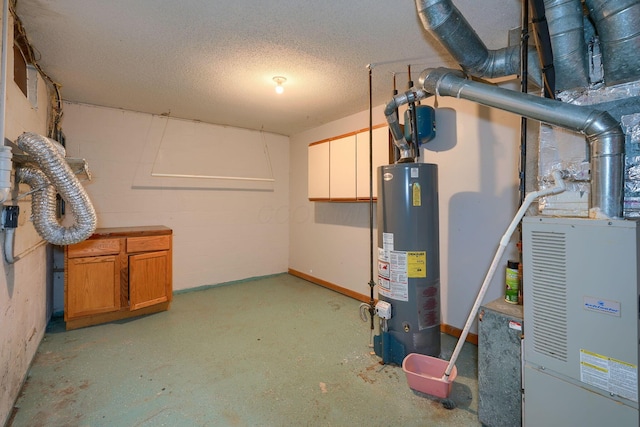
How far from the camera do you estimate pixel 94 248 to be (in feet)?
9.09

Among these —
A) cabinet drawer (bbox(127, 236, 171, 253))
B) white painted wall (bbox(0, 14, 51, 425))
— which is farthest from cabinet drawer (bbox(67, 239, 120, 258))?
white painted wall (bbox(0, 14, 51, 425))

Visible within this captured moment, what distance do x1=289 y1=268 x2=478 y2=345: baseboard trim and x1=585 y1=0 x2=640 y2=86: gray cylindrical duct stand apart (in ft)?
6.70

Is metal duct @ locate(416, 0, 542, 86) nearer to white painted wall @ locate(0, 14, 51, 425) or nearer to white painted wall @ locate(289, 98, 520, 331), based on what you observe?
white painted wall @ locate(289, 98, 520, 331)

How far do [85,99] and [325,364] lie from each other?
357 cm

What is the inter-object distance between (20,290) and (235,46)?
2192 millimetres

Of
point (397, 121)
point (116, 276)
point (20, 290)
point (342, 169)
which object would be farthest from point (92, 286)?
point (397, 121)

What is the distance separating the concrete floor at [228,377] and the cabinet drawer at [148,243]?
715mm

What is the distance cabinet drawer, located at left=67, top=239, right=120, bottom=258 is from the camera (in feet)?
8.77

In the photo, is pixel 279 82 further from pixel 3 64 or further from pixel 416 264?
pixel 416 264

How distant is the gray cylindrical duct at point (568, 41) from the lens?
1.32m

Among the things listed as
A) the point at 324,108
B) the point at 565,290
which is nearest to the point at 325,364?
the point at 565,290

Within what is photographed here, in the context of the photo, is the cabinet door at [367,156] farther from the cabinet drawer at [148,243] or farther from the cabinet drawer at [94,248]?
the cabinet drawer at [94,248]

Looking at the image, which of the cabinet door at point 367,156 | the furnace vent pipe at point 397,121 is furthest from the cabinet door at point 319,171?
the furnace vent pipe at point 397,121

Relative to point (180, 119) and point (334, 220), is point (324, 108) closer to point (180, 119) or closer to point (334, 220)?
point (334, 220)
